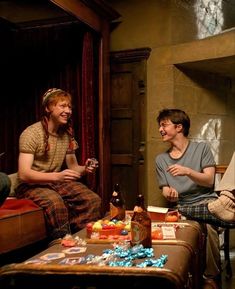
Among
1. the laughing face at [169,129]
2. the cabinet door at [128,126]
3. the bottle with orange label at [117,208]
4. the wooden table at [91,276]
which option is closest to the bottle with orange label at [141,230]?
the wooden table at [91,276]

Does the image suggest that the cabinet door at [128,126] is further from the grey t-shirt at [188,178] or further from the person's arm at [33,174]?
the person's arm at [33,174]

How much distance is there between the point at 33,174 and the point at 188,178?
1.08 meters

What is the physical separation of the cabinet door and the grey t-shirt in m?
0.82

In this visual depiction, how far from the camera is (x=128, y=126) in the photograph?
12.6ft

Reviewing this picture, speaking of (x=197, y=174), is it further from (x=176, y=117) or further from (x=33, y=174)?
(x=33, y=174)

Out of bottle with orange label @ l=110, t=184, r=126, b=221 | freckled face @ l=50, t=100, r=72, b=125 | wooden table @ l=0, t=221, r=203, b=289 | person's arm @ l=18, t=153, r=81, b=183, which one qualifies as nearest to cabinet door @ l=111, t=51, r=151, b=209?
freckled face @ l=50, t=100, r=72, b=125

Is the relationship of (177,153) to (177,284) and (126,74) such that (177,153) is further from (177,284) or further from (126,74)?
(177,284)

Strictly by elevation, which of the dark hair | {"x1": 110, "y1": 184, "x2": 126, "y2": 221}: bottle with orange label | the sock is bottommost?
the sock

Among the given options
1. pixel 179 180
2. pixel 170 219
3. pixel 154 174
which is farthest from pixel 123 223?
pixel 154 174

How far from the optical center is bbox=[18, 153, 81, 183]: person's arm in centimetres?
280

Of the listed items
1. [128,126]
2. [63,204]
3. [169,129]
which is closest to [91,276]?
[63,204]

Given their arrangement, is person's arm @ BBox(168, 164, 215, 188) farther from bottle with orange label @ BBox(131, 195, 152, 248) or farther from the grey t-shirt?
bottle with orange label @ BBox(131, 195, 152, 248)

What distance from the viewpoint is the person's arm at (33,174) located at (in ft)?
9.20

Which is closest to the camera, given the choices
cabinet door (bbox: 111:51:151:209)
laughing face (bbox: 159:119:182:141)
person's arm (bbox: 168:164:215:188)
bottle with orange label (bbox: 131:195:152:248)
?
bottle with orange label (bbox: 131:195:152:248)
